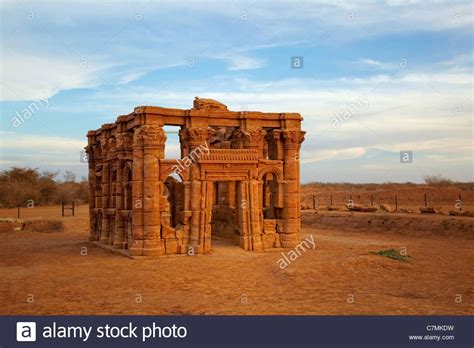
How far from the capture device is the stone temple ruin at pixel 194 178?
17297mm

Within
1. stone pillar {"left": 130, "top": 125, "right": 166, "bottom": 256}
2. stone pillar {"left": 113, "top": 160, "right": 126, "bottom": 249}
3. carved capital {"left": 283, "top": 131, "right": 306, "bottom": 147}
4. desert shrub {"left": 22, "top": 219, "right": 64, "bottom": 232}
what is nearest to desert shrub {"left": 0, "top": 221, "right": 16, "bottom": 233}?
desert shrub {"left": 22, "top": 219, "right": 64, "bottom": 232}

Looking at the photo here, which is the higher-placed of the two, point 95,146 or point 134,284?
point 95,146

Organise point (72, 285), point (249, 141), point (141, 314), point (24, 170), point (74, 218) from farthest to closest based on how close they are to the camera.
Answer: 1. point (24, 170)
2. point (74, 218)
3. point (249, 141)
4. point (72, 285)
5. point (141, 314)

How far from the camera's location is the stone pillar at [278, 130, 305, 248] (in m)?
19.6

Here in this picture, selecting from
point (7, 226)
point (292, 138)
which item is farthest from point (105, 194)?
point (7, 226)

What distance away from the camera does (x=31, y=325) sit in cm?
824

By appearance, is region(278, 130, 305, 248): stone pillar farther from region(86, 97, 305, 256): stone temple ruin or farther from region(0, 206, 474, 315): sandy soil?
region(0, 206, 474, 315): sandy soil

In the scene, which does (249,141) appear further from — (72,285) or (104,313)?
(104,313)

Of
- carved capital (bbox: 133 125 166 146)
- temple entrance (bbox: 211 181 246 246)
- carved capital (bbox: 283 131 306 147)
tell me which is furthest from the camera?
temple entrance (bbox: 211 181 246 246)

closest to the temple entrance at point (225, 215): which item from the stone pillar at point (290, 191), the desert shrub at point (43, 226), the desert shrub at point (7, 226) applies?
the stone pillar at point (290, 191)

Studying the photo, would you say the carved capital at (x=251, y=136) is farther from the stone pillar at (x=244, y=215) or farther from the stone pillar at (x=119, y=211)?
the stone pillar at (x=119, y=211)

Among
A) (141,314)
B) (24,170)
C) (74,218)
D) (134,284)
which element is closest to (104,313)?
(141,314)

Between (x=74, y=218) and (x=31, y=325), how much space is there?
1034 inches

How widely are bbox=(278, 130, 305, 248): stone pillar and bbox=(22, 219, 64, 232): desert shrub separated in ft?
53.7
